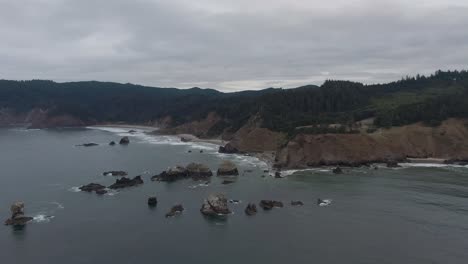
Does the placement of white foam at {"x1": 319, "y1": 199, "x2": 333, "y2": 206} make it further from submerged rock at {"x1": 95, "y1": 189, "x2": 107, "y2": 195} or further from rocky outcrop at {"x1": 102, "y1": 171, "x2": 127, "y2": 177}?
rocky outcrop at {"x1": 102, "y1": 171, "x2": 127, "y2": 177}

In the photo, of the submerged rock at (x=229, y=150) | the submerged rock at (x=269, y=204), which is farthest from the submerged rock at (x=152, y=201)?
the submerged rock at (x=229, y=150)

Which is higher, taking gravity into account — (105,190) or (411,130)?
(411,130)

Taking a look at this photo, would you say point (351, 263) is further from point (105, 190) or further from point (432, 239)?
point (105, 190)

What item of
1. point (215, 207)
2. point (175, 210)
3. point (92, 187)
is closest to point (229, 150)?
point (92, 187)

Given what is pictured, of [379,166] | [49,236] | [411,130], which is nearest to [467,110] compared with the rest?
[411,130]

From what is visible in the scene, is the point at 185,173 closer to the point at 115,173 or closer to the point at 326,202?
the point at 115,173

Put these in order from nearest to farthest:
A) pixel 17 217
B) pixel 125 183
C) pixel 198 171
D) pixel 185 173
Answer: pixel 17 217, pixel 125 183, pixel 185 173, pixel 198 171
